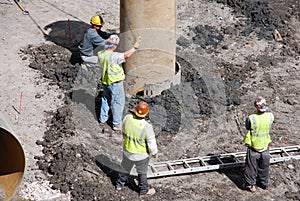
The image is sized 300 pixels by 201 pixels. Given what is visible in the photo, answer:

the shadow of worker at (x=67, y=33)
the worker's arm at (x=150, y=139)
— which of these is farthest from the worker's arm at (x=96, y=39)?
the worker's arm at (x=150, y=139)

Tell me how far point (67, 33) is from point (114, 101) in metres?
3.68

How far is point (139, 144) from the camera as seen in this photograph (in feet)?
27.2

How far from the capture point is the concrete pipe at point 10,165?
26.1 ft

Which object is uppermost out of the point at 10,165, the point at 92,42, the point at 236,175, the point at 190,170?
the point at 92,42

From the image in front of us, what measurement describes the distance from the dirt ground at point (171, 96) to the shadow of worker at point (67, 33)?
0.02m

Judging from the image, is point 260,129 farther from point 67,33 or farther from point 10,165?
point 67,33

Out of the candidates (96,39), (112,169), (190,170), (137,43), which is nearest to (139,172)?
(112,169)

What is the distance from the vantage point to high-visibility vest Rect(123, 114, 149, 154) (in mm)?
8156

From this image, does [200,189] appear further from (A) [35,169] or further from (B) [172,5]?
(B) [172,5]

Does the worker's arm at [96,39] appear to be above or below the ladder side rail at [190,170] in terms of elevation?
above

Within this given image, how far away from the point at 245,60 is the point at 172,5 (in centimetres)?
265

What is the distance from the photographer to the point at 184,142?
9.95m

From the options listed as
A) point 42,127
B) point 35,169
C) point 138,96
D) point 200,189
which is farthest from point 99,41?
point 200,189

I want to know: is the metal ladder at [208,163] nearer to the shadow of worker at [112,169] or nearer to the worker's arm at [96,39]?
the shadow of worker at [112,169]
